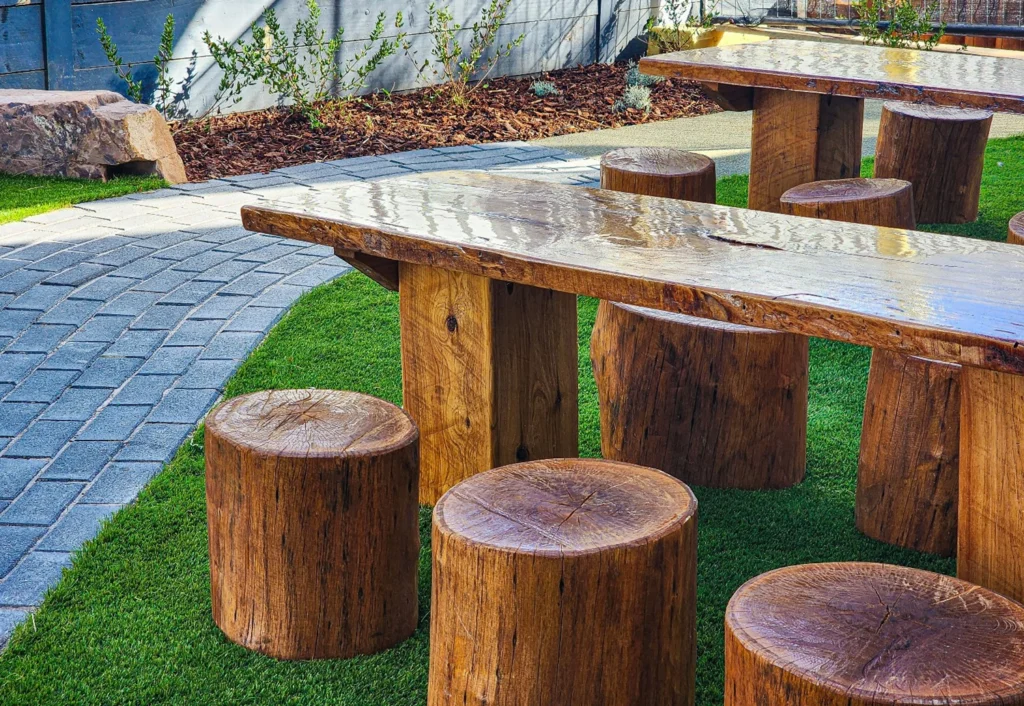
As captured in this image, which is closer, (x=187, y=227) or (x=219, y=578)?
(x=219, y=578)

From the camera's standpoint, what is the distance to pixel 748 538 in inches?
142

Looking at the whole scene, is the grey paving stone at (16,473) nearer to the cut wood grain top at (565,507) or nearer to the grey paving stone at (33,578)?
the grey paving stone at (33,578)

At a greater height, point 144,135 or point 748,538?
point 144,135

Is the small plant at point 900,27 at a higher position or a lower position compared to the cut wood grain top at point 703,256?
higher

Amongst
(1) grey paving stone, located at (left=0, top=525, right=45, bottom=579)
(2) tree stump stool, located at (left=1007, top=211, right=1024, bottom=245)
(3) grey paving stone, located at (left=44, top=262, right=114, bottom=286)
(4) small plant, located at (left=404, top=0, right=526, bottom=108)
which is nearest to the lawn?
(1) grey paving stone, located at (left=0, top=525, right=45, bottom=579)

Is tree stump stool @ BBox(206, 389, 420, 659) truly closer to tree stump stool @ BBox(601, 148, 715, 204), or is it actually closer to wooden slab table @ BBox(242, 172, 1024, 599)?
wooden slab table @ BBox(242, 172, 1024, 599)

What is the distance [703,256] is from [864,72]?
3.34 m

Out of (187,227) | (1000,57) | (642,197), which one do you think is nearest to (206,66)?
(187,227)

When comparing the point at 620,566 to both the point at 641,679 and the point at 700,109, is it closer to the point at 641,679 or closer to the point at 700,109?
the point at 641,679

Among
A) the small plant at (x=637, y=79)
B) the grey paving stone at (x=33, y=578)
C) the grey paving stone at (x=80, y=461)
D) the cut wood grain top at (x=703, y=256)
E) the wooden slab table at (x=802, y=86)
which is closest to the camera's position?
the cut wood grain top at (x=703, y=256)

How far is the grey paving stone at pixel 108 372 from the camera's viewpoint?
15.5ft

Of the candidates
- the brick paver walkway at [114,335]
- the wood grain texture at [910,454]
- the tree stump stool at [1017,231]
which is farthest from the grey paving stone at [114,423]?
the tree stump stool at [1017,231]

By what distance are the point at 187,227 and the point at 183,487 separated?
330cm

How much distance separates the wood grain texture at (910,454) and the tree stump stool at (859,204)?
1462 millimetres
